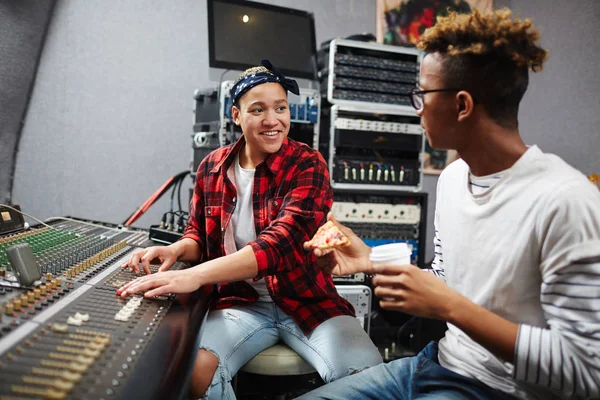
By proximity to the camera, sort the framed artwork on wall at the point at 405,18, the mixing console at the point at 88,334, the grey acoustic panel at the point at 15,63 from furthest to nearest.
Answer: the framed artwork on wall at the point at 405,18, the grey acoustic panel at the point at 15,63, the mixing console at the point at 88,334

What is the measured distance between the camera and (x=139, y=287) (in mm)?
1270

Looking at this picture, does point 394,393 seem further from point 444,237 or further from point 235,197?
point 235,197

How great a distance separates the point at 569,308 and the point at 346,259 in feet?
1.78

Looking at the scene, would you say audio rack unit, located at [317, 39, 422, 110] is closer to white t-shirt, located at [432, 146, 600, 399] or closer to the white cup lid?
white t-shirt, located at [432, 146, 600, 399]

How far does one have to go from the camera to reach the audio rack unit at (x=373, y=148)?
3.13 metres

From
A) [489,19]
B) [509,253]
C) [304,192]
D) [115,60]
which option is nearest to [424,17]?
[115,60]

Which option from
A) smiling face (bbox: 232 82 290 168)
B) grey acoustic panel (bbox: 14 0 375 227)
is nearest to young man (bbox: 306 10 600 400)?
smiling face (bbox: 232 82 290 168)

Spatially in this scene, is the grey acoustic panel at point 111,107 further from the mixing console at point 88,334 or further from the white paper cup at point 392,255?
the white paper cup at point 392,255

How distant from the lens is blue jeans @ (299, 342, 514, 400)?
120 centimetres

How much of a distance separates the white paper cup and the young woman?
0.58m

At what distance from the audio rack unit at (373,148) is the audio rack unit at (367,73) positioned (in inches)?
3.2

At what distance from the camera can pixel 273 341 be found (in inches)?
69.4

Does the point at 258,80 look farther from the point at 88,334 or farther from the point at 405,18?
the point at 405,18

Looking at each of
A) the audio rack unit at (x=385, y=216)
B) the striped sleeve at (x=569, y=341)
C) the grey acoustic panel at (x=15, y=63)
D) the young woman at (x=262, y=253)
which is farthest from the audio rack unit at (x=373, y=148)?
the striped sleeve at (x=569, y=341)
